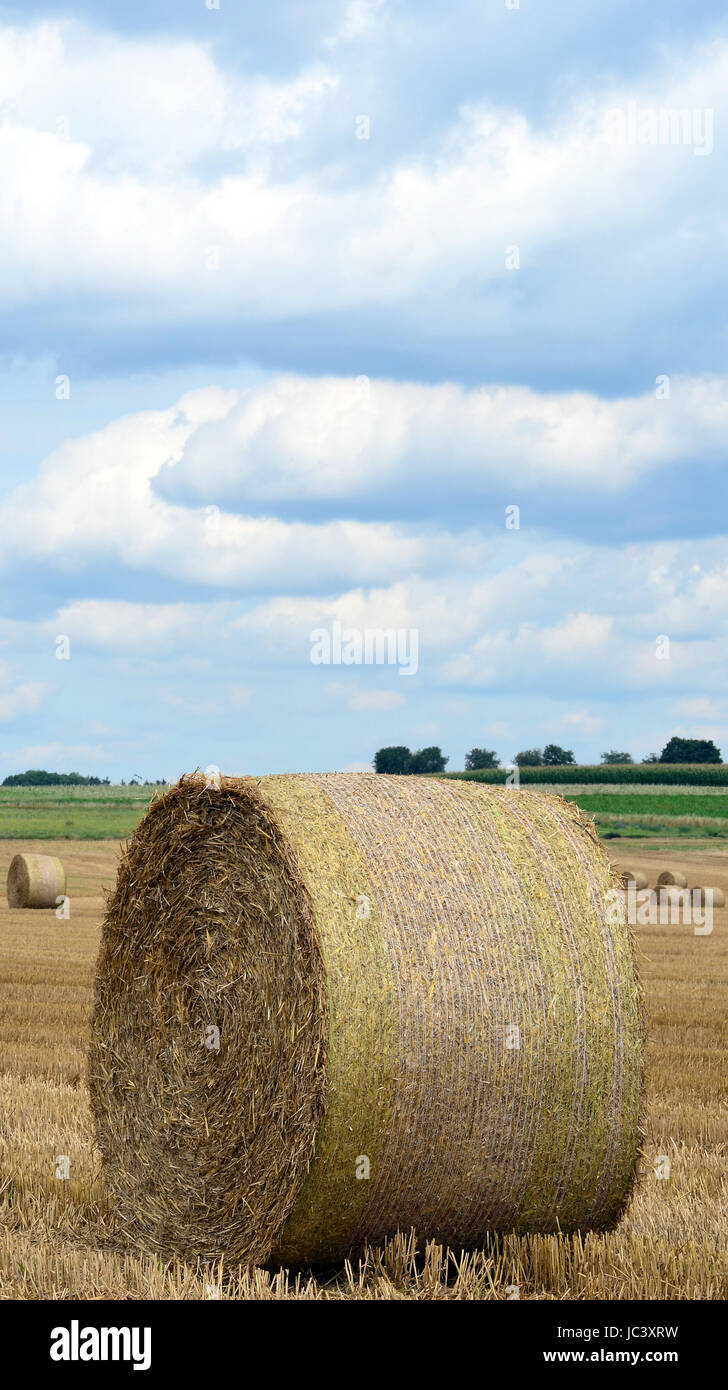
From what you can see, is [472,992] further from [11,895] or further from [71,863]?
[71,863]

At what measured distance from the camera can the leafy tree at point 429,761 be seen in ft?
154

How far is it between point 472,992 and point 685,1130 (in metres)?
3.87

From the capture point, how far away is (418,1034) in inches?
242

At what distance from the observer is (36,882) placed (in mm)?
29016

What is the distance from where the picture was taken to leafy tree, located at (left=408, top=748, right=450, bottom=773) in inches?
1848

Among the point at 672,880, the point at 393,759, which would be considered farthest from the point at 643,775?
the point at 672,880

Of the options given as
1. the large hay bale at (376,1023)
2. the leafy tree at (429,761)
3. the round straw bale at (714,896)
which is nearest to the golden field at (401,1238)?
the large hay bale at (376,1023)

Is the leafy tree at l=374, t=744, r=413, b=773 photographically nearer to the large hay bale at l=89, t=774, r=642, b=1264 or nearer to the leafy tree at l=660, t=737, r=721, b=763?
the leafy tree at l=660, t=737, r=721, b=763

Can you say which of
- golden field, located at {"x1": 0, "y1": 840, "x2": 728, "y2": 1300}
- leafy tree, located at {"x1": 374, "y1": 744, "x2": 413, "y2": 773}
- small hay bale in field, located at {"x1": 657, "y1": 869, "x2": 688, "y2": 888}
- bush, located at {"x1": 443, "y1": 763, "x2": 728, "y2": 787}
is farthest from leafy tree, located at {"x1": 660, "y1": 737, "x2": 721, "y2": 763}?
golden field, located at {"x1": 0, "y1": 840, "x2": 728, "y2": 1300}
